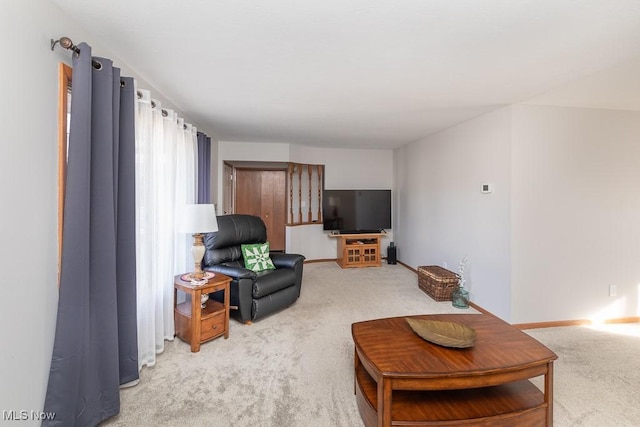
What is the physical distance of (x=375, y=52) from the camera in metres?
1.96

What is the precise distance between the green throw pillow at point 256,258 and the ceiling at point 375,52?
5.47ft

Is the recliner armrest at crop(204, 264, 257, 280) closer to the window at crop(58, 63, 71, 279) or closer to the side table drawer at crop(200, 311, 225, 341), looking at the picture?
the side table drawer at crop(200, 311, 225, 341)

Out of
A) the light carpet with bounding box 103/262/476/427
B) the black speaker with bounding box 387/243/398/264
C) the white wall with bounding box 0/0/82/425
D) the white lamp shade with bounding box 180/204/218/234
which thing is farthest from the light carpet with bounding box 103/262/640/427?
the black speaker with bounding box 387/243/398/264

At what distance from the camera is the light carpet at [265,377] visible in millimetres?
1760

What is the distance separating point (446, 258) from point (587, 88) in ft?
8.15

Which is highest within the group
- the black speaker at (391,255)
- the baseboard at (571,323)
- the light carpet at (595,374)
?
the black speaker at (391,255)

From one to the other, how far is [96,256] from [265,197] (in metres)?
4.16

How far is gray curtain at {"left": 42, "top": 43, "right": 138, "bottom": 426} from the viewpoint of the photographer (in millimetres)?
1521

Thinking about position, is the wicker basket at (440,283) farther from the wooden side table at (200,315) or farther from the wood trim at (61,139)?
the wood trim at (61,139)

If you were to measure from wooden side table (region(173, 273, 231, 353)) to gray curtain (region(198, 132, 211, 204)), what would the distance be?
137 cm

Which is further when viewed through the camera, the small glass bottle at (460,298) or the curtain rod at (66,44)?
the small glass bottle at (460,298)

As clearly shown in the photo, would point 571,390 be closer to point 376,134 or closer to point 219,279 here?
point 219,279

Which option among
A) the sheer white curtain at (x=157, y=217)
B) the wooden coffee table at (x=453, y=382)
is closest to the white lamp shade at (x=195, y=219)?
the sheer white curtain at (x=157, y=217)

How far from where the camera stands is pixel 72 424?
1529mm
